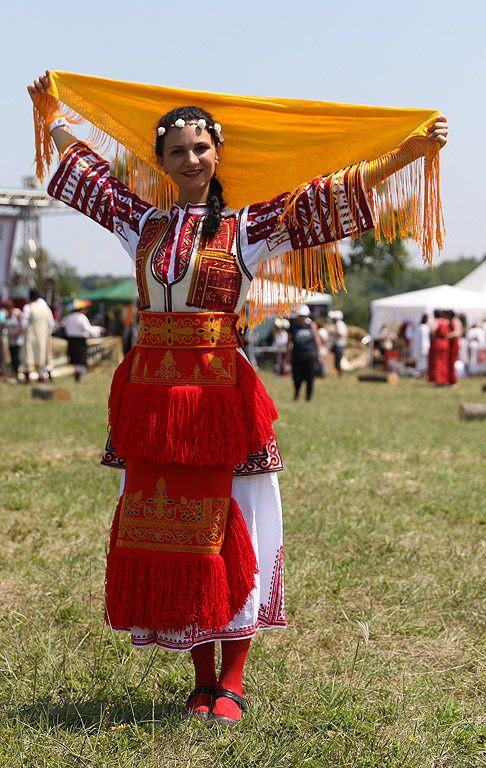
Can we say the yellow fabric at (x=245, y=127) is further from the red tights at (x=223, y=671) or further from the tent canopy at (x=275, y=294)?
the red tights at (x=223, y=671)

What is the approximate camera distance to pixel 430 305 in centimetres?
2266

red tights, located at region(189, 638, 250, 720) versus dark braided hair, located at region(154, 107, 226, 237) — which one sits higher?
dark braided hair, located at region(154, 107, 226, 237)

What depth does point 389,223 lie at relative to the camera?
9.14 ft

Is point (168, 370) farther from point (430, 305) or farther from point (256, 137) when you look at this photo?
point (430, 305)

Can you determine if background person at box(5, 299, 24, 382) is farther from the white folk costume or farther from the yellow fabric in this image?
the white folk costume

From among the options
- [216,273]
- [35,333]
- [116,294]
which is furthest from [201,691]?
[116,294]

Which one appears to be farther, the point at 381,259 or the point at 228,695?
the point at 381,259

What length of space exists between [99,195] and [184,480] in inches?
40.8

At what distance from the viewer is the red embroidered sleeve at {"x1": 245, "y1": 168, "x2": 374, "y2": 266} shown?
2.61 m

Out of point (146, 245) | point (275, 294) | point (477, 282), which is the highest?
point (477, 282)

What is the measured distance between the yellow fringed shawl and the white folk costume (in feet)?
1.02

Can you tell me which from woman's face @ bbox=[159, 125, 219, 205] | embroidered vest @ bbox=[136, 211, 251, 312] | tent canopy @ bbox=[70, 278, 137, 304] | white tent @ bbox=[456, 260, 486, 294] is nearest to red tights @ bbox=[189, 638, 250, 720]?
embroidered vest @ bbox=[136, 211, 251, 312]

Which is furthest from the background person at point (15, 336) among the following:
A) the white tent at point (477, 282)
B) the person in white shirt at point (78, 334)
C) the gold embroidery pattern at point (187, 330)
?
the white tent at point (477, 282)

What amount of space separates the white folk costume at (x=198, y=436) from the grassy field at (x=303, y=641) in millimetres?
346
